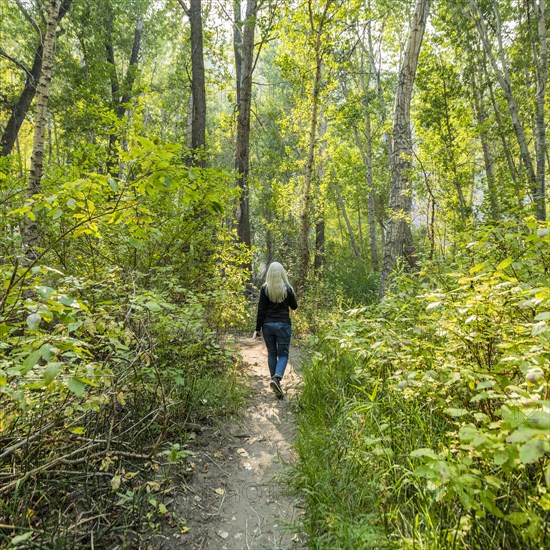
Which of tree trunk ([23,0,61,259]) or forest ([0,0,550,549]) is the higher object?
tree trunk ([23,0,61,259])

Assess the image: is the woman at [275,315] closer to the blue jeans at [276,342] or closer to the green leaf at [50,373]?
the blue jeans at [276,342]

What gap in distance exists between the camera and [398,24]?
14.0 metres

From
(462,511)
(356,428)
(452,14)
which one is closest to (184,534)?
(356,428)

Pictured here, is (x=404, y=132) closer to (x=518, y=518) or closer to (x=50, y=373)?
(x=518, y=518)

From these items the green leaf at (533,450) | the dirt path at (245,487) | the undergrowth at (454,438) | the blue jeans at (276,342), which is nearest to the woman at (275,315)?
the blue jeans at (276,342)

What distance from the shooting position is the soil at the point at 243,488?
245 centimetres

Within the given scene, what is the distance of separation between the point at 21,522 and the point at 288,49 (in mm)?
10921

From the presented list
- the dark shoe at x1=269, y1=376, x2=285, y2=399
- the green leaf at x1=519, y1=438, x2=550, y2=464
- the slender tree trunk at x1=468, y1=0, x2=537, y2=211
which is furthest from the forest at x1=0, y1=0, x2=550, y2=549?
the dark shoe at x1=269, y1=376, x2=285, y2=399

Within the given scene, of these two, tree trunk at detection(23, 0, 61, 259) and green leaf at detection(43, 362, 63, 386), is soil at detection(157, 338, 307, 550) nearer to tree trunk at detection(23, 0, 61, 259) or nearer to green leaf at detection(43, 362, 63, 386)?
green leaf at detection(43, 362, 63, 386)

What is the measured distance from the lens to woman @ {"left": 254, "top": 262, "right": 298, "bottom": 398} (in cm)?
509

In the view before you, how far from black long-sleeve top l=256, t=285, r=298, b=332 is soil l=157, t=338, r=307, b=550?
4.18ft

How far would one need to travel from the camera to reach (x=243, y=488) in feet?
9.94

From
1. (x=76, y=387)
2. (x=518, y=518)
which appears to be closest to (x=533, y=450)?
(x=518, y=518)

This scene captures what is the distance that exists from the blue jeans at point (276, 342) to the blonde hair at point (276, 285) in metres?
0.41
